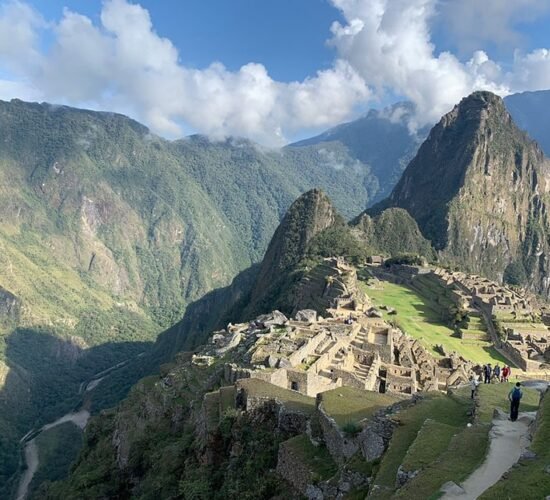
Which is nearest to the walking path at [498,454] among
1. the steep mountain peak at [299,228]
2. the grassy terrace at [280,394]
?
Result: the grassy terrace at [280,394]

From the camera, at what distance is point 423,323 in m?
78.2

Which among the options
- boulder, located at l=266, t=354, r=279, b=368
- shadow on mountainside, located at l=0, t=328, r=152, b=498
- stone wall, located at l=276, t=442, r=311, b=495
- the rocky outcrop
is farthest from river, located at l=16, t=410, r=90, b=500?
the rocky outcrop

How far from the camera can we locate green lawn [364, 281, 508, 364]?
219 feet

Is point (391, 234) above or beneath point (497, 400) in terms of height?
above

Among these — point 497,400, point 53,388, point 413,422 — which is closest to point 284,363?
point 497,400

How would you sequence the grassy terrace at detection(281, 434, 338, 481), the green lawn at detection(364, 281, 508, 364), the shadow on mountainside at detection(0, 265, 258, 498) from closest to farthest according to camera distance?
the grassy terrace at detection(281, 434, 338, 481), the green lawn at detection(364, 281, 508, 364), the shadow on mountainside at detection(0, 265, 258, 498)

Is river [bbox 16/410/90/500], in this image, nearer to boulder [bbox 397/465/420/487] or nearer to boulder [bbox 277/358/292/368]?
boulder [bbox 277/358/292/368]

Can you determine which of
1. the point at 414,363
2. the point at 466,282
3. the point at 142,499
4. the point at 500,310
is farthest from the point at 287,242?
the point at 142,499

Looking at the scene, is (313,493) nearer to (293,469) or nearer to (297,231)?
(293,469)

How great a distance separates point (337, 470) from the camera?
18500mm

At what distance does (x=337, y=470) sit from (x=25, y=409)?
157 m

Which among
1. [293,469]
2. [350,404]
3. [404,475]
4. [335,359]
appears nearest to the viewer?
[404,475]

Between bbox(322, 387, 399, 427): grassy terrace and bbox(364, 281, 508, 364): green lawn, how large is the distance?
116ft

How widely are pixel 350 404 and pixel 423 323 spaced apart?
5903 cm
